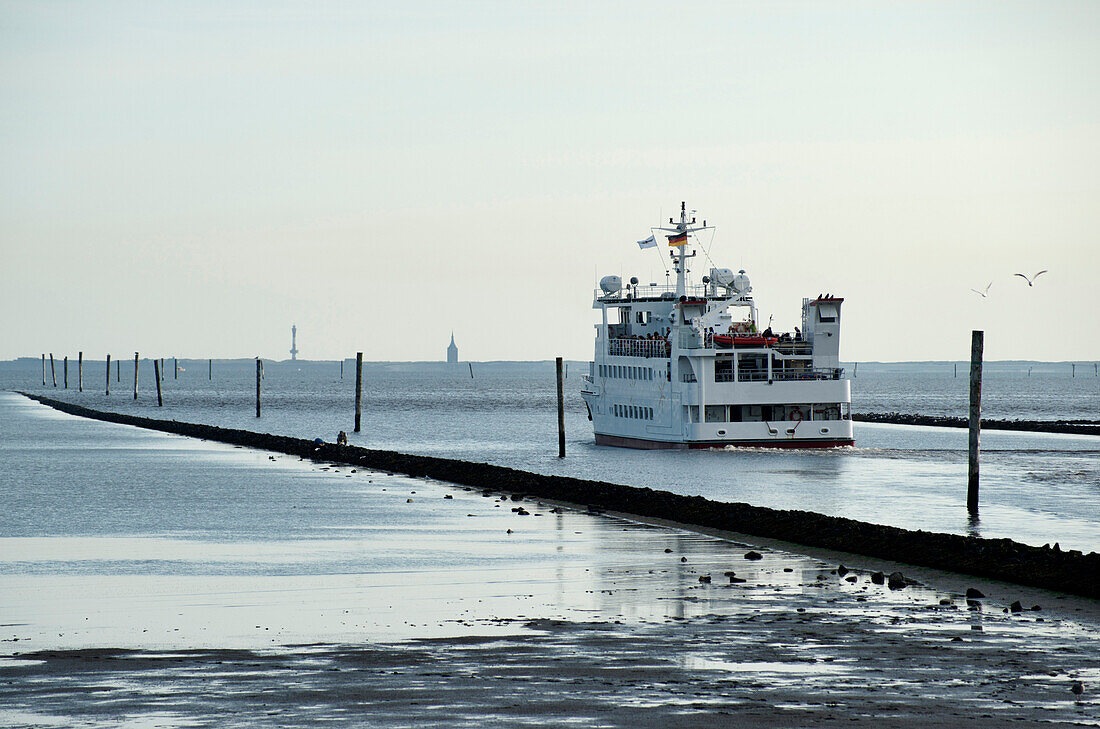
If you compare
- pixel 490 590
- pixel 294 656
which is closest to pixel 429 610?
pixel 490 590

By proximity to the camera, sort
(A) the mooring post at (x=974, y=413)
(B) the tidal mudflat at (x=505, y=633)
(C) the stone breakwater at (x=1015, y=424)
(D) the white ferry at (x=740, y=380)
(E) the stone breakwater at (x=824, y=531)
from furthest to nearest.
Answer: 1. (C) the stone breakwater at (x=1015, y=424)
2. (D) the white ferry at (x=740, y=380)
3. (A) the mooring post at (x=974, y=413)
4. (E) the stone breakwater at (x=824, y=531)
5. (B) the tidal mudflat at (x=505, y=633)

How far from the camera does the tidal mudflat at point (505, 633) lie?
39.4ft

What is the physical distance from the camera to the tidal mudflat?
12.0m

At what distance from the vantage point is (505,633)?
632 inches

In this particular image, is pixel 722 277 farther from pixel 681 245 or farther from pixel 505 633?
pixel 505 633

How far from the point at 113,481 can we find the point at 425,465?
1128 cm

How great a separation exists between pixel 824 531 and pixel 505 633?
459 inches

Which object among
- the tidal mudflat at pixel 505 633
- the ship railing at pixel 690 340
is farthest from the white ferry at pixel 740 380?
the tidal mudflat at pixel 505 633

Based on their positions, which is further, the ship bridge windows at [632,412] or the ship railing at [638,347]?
the ship bridge windows at [632,412]

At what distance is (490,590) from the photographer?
65.1 ft

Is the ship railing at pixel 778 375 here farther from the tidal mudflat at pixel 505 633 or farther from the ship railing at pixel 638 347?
the tidal mudflat at pixel 505 633

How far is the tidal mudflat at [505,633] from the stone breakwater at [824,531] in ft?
2.19

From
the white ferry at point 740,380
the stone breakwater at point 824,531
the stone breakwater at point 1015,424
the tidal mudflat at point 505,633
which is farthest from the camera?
the stone breakwater at point 1015,424

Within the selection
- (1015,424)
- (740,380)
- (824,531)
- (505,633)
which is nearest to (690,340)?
(740,380)
